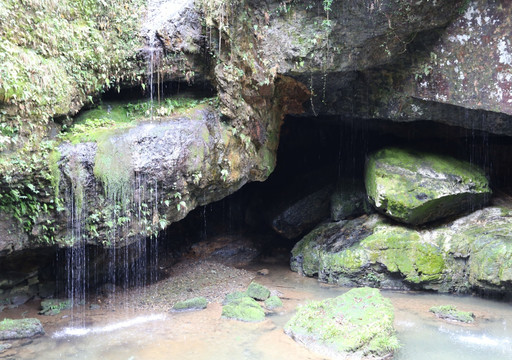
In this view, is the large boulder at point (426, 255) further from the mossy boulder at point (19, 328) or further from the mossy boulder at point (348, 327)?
the mossy boulder at point (19, 328)

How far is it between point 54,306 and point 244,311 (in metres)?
4.14

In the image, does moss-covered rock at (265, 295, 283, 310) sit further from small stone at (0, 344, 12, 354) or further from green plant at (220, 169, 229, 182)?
small stone at (0, 344, 12, 354)

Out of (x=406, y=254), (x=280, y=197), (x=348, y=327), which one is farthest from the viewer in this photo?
(x=280, y=197)

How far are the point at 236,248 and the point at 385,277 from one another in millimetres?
5078

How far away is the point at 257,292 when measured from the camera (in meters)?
9.47

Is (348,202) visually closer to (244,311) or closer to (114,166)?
(244,311)

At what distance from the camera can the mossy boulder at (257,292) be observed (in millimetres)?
9359

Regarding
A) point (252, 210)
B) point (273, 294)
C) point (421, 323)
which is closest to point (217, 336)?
point (273, 294)

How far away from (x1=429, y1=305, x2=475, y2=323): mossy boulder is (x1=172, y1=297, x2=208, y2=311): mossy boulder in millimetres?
5059

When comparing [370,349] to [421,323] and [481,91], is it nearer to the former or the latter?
[421,323]

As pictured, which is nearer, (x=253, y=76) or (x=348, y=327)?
(x=348, y=327)

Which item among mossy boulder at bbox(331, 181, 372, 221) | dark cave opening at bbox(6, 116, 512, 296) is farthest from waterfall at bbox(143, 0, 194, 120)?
mossy boulder at bbox(331, 181, 372, 221)

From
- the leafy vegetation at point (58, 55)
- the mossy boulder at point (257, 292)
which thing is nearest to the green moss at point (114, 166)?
the leafy vegetation at point (58, 55)

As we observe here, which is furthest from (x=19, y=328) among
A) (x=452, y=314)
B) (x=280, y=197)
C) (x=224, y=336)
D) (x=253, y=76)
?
(x=280, y=197)
